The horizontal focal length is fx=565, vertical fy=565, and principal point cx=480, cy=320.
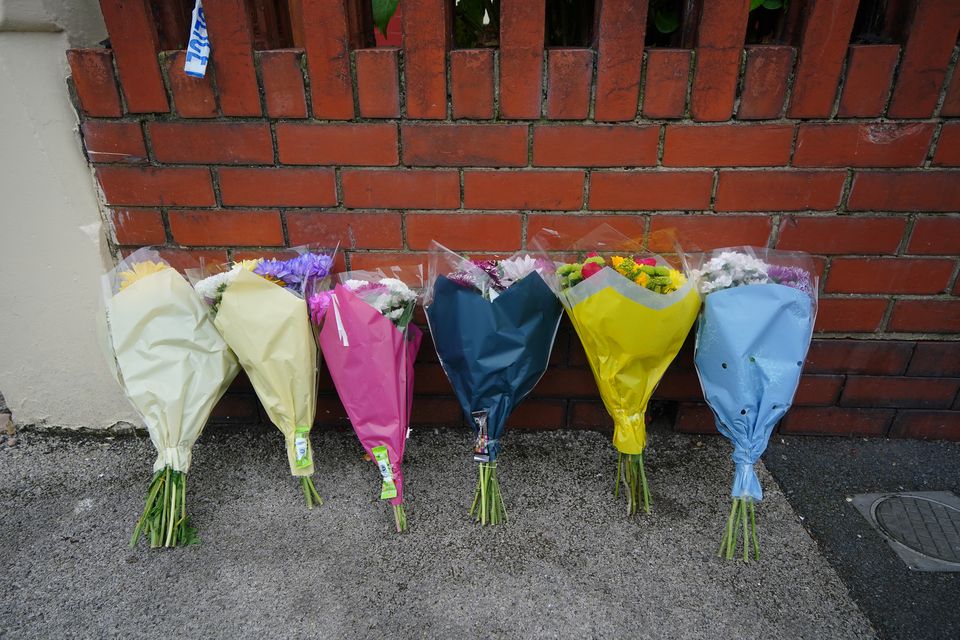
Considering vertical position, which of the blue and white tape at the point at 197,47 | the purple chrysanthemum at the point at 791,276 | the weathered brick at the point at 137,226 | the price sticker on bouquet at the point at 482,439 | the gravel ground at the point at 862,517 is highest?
the blue and white tape at the point at 197,47

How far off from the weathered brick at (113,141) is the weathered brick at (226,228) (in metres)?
0.20

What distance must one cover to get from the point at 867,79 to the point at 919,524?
1287 mm

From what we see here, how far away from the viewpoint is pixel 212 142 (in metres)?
1.67

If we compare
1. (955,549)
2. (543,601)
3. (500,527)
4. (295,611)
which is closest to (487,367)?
(500,527)

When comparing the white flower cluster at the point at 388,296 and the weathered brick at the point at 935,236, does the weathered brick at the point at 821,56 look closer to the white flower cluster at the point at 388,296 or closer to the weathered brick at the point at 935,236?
the weathered brick at the point at 935,236

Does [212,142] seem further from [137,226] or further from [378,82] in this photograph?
[378,82]

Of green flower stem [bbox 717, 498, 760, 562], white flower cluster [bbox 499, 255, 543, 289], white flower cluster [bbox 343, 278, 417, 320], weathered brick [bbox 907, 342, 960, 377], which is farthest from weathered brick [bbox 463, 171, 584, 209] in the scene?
weathered brick [bbox 907, 342, 960, 377]

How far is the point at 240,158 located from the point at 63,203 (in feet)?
1.92

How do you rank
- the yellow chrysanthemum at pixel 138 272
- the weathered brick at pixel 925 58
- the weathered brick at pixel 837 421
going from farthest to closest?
1. the weathered brick at pixel 837 421
2. the yellow chrysanthemum at pixel 138 272
3. the weathered brick at pixel 925 58

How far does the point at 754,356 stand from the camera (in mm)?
1475

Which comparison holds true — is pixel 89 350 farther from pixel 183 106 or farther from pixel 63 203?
pixel 183 106

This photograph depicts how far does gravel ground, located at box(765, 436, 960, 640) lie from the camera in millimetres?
1396

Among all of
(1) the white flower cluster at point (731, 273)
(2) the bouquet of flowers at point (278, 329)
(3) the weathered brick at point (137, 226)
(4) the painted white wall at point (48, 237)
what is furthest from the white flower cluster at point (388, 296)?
(4) the painted white wall at point (48, 237)

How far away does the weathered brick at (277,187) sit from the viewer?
1.70 m
